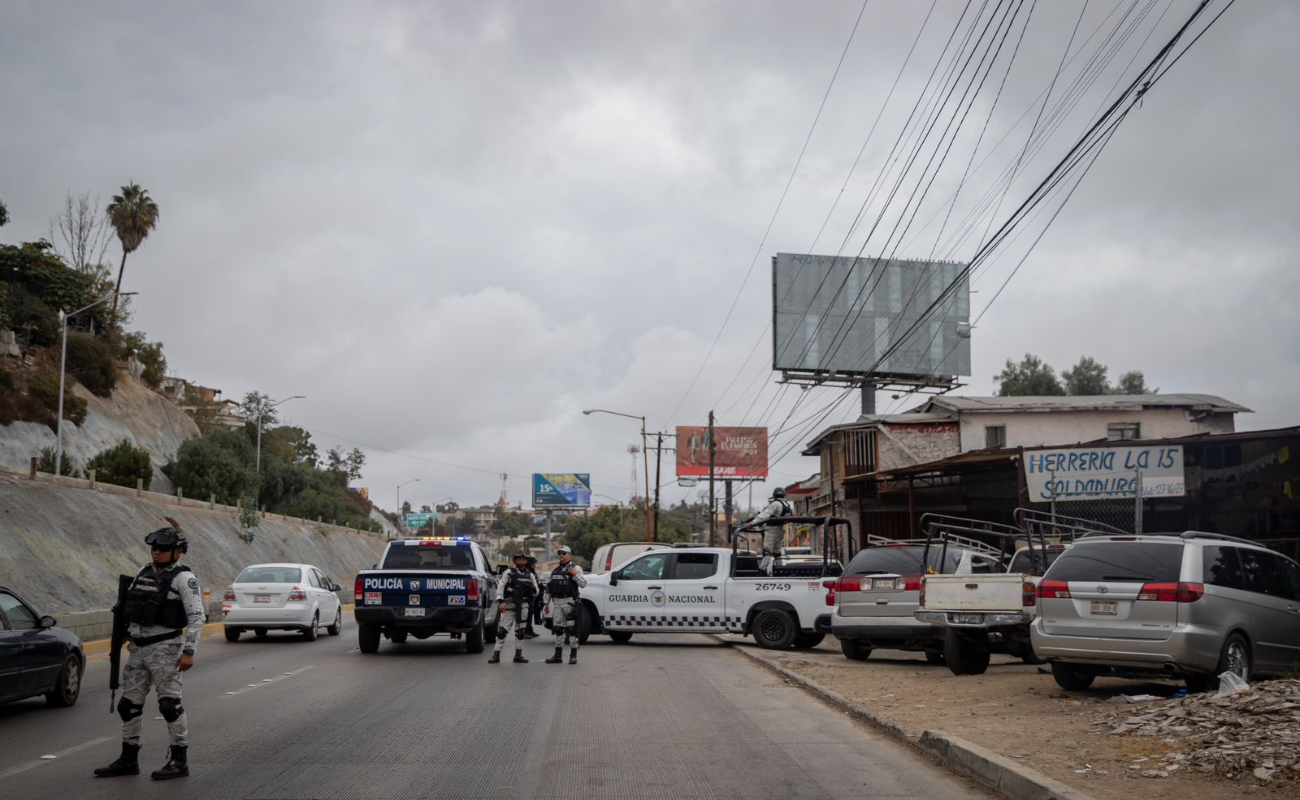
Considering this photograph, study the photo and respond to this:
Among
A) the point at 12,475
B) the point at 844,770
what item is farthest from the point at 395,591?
the point at 12,475

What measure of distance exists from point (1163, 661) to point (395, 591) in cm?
1213

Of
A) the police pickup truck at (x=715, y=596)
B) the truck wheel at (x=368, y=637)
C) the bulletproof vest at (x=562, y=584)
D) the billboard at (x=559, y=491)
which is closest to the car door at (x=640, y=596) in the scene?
the police pickup truck at (x=715, y=596)

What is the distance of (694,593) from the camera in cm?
2116

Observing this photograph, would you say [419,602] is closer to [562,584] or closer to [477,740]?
[562,584]

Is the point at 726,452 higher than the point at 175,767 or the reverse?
higher

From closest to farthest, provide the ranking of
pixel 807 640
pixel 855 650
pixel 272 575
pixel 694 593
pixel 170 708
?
pixel 170 708 < pixel 855 650 < pixel 807 640 < pixel 694 593 < pixel 272 575

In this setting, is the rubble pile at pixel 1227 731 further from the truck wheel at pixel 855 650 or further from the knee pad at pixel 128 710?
the truck wheel at pixel 855 650

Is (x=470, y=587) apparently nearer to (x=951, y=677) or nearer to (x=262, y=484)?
(x=951, y=677)

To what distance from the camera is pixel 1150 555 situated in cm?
1134

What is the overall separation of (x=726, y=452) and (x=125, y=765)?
210ft

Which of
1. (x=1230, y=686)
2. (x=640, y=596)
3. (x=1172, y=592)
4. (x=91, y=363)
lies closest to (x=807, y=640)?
(x=640, y=596)

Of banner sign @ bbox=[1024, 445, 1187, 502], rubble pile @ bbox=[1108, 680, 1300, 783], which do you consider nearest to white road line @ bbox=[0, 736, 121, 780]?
rubble pile @ bbox=[1108, 680, 1300, 783]

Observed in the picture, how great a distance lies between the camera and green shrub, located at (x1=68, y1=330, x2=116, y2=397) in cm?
6134

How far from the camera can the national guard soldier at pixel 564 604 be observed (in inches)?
679
